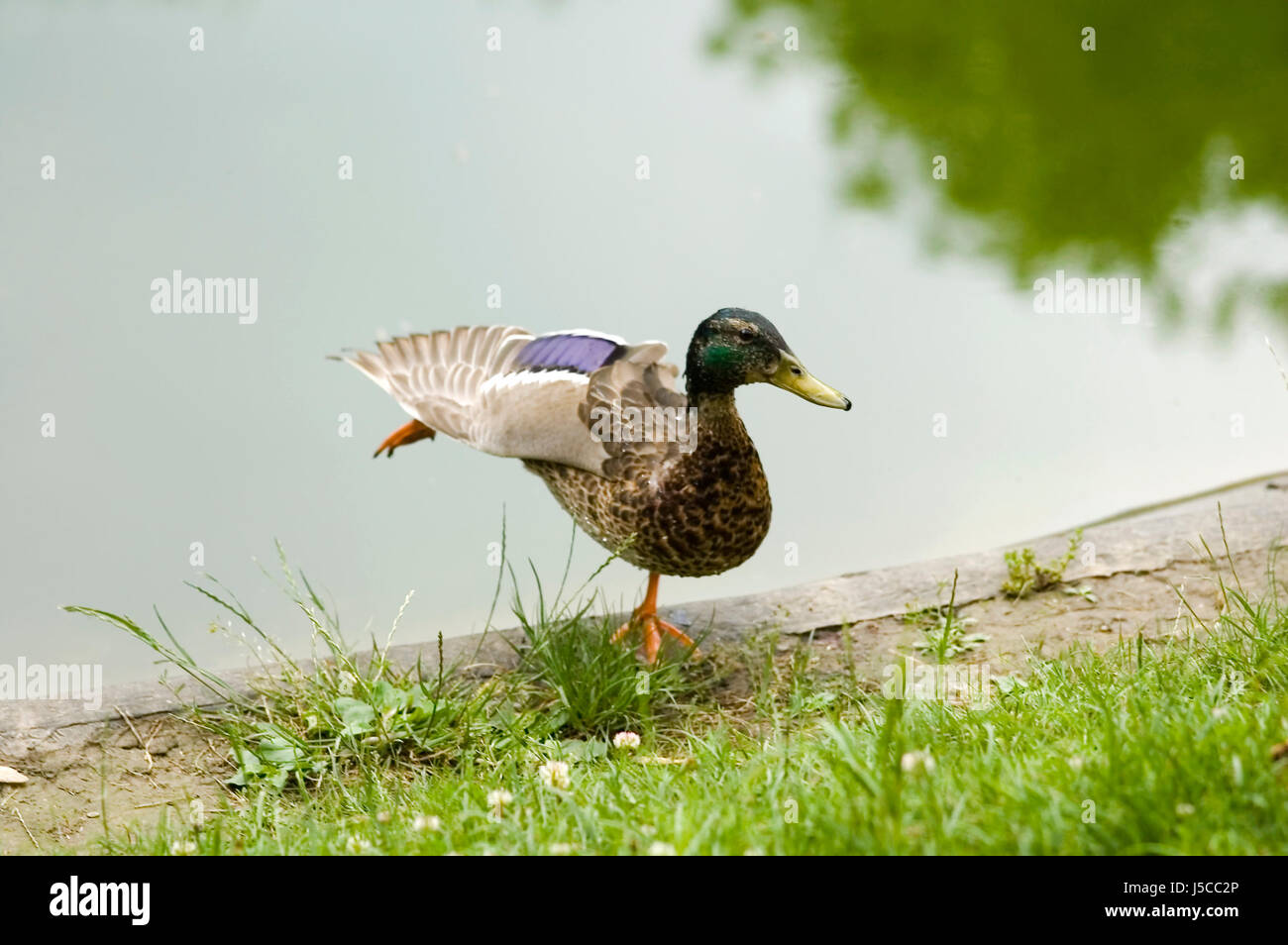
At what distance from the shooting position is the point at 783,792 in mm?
2418

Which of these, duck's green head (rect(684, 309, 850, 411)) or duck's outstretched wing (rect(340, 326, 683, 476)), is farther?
duck's outstretched wing (rect(340, 326, 683, 476))

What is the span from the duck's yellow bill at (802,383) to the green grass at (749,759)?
0.85 metres

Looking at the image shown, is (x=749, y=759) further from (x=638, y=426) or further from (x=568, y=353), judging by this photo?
(x=568, y=353)

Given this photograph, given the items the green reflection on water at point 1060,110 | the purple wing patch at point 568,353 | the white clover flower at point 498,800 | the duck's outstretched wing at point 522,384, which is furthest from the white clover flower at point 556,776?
the green reflection on water at point 1060,110

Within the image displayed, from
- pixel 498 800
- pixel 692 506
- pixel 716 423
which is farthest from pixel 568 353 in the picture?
pixel 498 800

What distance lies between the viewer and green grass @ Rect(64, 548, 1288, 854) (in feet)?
6.67

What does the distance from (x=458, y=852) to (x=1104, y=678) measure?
1.73 meters

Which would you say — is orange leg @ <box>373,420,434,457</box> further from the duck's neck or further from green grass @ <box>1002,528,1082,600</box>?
green grass @ <box>1002,528,1082,600</box>

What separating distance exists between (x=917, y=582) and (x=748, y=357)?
4.39 ft

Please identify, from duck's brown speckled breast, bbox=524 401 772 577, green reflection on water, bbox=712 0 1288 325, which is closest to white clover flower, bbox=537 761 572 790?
duck's brown speckled breast, bbox=524 401 772 577
